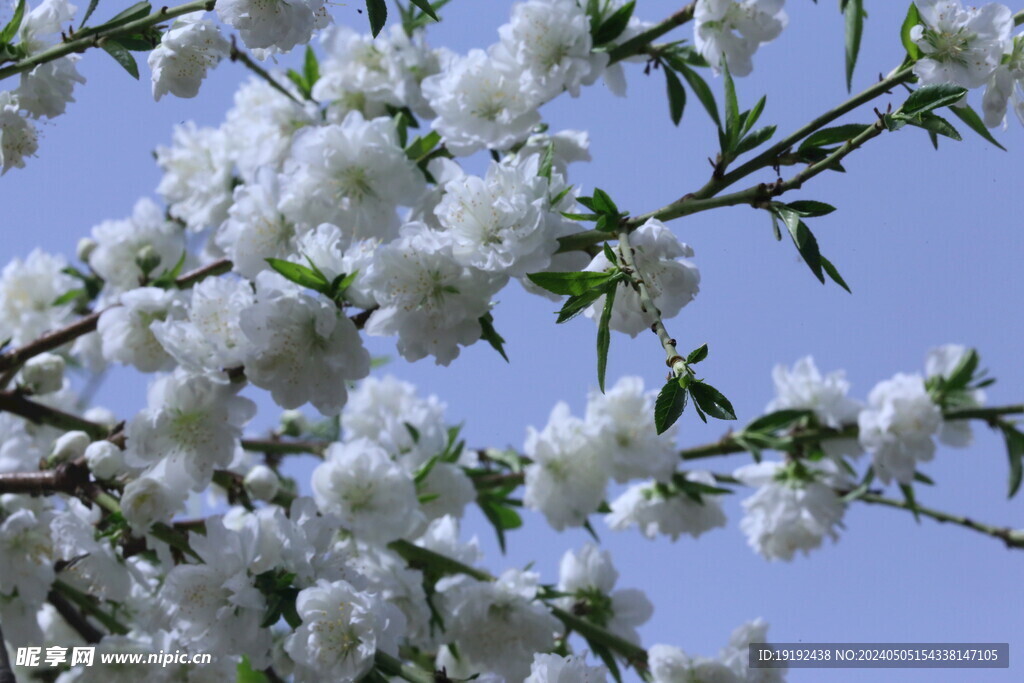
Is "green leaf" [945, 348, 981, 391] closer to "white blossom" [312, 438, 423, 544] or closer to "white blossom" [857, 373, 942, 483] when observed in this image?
"white blossom" [857, 373, 942, 483]

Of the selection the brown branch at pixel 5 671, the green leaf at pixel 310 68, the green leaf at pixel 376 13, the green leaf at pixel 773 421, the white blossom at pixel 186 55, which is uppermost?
the green leaf at pixel 310 68

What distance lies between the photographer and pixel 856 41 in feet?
5.24

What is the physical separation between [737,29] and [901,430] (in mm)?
953

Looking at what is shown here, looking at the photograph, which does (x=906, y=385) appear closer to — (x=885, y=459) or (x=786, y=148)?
(x=885, y=459)

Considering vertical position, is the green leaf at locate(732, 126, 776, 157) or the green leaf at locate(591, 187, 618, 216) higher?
the green leaf at locate(732, 126, 776, 157)

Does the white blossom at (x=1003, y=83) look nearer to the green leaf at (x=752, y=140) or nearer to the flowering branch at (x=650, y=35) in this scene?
the green leaf at (x=752, y=140)

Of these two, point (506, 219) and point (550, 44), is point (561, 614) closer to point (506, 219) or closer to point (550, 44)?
point (506, 219)

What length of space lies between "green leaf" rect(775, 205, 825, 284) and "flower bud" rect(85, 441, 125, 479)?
105 cm

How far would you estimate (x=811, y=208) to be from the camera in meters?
1.15

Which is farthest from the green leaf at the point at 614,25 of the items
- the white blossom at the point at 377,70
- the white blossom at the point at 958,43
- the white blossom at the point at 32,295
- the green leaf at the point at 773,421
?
the white blossom at the point at 32,295

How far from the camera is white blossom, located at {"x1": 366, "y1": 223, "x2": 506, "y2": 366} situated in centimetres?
128

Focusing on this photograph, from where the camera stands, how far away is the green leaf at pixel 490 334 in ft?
4.45

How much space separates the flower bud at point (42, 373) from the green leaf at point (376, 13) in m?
1.16

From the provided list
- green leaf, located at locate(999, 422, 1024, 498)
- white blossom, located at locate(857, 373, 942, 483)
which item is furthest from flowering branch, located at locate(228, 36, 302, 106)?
green leaf, located at locate(999, 422, 1024, 498)
